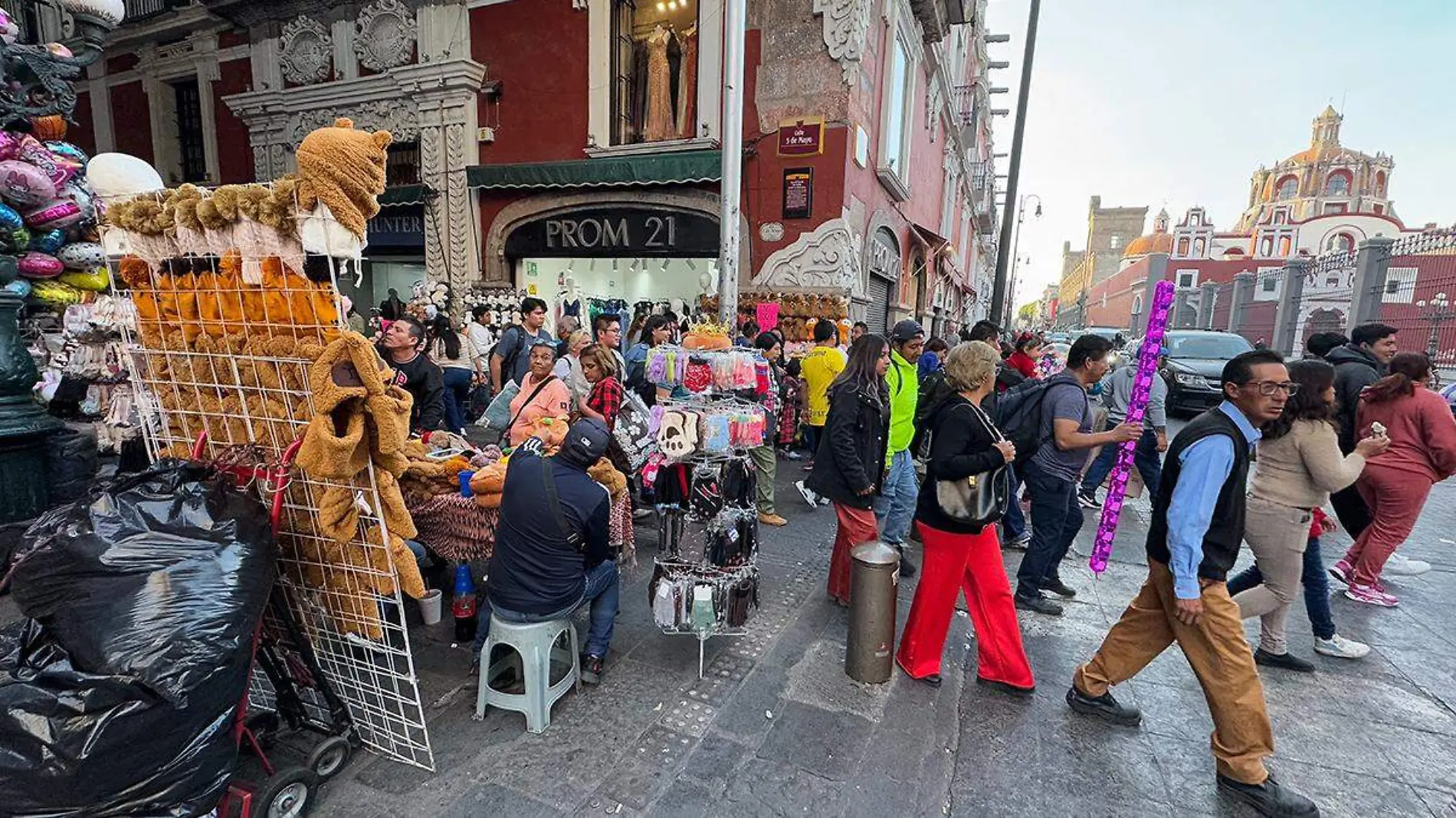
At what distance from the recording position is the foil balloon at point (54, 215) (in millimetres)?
4570

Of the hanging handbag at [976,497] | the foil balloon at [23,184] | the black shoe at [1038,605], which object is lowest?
the black shoe at [1038,605]

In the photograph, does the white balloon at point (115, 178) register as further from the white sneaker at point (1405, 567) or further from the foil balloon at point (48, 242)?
the white sneaker at point (1405, 567)

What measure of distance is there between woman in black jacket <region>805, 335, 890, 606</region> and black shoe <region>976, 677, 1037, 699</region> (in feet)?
3.42

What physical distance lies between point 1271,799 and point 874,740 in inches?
64.6

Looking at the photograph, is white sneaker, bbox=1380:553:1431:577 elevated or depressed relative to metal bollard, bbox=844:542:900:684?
depressed

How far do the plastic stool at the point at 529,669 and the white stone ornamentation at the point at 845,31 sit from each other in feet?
33.9

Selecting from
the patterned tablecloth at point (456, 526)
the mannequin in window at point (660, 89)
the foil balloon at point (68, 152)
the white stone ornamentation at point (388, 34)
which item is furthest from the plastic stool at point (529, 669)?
the white stone ornamentation at point (388, 34)

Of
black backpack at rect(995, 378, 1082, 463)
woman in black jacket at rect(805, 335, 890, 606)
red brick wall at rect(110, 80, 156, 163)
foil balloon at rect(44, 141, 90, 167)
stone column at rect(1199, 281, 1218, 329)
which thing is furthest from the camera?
stone column at rect(1199, 281, 1218, 329)

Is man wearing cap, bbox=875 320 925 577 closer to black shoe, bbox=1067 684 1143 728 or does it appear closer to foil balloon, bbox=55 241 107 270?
black shoe, bbox=1067 684 1143 728

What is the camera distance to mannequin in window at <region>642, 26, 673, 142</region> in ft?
39.3

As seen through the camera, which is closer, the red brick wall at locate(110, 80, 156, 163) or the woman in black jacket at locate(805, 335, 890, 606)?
the woman in black jacket at locate(805, 335, 890, 606)

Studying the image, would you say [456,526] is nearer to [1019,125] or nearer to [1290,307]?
[1019,125]

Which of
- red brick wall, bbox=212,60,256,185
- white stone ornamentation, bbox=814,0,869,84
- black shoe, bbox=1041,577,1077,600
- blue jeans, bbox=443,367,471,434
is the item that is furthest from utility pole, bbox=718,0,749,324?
red brick wall, bbox=212,60,256,185

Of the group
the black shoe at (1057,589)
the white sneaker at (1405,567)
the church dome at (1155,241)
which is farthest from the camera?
the church dome at (1155,241)
